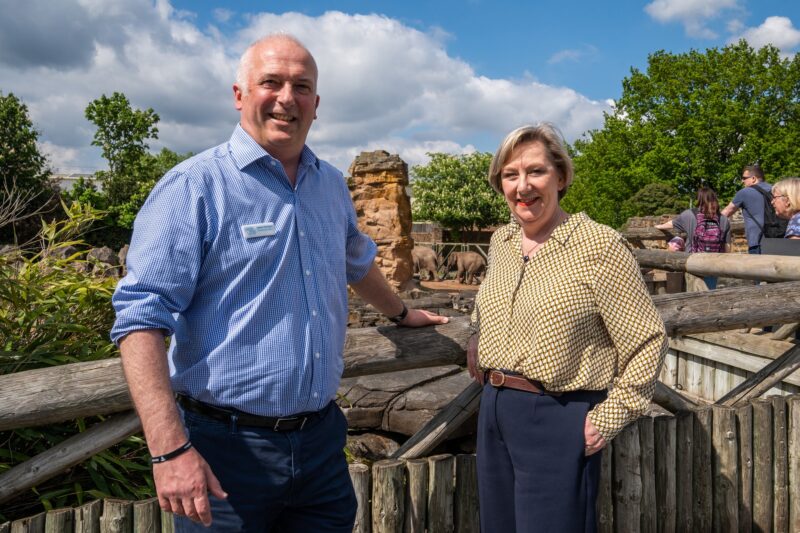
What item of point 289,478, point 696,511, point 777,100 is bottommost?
point 696,511

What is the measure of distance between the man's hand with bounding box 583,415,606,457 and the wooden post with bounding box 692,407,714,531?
1.45 meters

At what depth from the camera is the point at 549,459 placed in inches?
83.5

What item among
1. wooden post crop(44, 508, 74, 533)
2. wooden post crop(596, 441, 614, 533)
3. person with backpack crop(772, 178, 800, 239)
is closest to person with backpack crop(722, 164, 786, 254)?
person with backpack crop(772, 178, 800, 239)

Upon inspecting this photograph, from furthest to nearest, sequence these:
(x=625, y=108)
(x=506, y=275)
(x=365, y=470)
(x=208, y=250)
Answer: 1. (x=625, y=108)
2. (x=365, y=470)
3. (x=506, y=275)
4. (x=208, y=250)

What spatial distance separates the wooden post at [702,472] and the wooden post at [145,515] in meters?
2.47

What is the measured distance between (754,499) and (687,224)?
18.7 feet

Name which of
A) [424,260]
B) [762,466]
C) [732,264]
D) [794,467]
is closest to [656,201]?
[424,260]

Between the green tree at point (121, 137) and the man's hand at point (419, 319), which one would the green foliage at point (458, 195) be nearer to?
the green tree at point (121, 137)

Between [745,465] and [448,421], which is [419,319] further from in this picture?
[745,465]

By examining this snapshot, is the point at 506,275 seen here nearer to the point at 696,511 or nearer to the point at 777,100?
the point at 696,511

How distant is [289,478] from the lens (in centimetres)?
185

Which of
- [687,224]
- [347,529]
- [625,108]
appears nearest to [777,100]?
[625,108]

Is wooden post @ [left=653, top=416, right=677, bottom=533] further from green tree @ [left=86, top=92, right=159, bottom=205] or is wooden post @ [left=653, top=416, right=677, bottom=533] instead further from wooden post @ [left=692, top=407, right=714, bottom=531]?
green tree @ [left=86, top=92, right=159, bottom=205]

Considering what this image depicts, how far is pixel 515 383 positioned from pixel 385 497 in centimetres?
83
